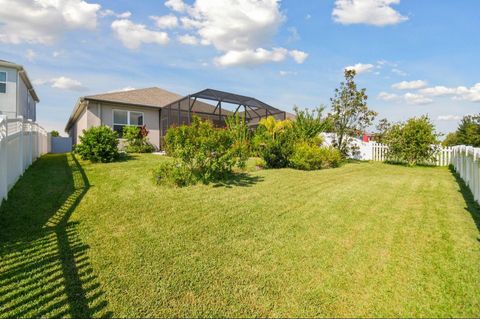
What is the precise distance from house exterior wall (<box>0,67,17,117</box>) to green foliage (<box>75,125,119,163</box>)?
28.8ft

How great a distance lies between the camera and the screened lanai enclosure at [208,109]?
15523 mm

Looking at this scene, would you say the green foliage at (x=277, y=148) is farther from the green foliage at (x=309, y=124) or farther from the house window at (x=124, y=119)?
the house window at (x=124, y=119)

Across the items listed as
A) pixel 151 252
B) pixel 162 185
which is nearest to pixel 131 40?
pixel 162 185

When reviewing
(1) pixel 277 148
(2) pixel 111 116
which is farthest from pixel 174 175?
(2) pixel 111 116

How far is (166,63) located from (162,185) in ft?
35.0

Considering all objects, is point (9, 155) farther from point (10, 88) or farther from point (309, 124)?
point (10, 88)

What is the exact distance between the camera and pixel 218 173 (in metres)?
7.25

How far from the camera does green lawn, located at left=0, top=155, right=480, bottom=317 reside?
7.80ft

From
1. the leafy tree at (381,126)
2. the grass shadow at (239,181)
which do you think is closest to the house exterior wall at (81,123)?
the grass shadow at (239,181)

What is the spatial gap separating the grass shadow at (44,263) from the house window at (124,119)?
34.6 feet

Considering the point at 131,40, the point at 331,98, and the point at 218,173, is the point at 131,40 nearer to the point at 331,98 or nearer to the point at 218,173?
the point at 218,173

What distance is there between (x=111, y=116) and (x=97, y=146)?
6045 millimetres

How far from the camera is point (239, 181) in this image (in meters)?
7.32

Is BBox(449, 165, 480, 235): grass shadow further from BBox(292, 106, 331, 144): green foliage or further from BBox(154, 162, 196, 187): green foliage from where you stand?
BBox(292, 106, 331, 144): green foliage
